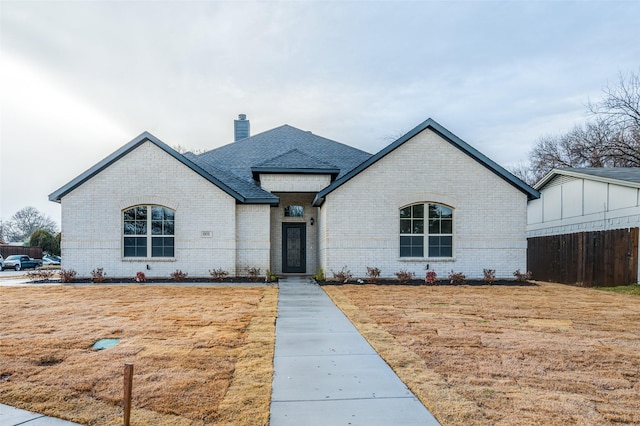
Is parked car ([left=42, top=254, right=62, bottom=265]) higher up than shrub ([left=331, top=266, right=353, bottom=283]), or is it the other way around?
Result: shrub ([left=331, top=266, right=353, bottom=283])

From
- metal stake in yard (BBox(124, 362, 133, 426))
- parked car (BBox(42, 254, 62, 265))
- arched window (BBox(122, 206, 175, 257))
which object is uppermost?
arched window (BBox(122, 206, 175, 257))

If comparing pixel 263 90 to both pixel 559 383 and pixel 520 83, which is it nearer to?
pixel 520 83

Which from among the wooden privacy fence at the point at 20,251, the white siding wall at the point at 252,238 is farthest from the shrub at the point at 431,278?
the wooden privacy fence at the point at 20,251

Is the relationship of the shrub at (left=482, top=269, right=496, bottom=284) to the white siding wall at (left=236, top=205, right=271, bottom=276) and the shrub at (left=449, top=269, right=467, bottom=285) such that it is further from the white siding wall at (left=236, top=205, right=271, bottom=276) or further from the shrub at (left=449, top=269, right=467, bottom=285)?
the white siding wall at (left=236, top=205, right=271, bottom=276)

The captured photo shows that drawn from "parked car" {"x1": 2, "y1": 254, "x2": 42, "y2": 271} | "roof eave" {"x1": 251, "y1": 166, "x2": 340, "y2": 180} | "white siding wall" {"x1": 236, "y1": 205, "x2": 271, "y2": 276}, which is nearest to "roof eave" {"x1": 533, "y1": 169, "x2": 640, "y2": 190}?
"roof eave" {"x1": 251, "y1": 166, "x2": 340, "y2": 180}

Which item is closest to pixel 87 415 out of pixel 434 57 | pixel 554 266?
pixel 434 57

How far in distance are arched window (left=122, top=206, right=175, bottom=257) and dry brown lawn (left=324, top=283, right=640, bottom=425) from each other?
329 inches

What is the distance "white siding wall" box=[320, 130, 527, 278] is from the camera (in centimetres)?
1758

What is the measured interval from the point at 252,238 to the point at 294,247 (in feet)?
9.16

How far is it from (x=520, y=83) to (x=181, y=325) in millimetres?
18065

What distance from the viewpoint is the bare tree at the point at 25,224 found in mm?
79438

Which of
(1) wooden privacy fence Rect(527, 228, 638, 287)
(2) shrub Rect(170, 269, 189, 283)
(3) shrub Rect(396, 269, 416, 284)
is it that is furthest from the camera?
(2) shrub Rect(170, 269, 189, 283)

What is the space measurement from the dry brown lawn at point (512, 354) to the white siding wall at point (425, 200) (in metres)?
5.04

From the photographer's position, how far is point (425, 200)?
17734 millimetres
